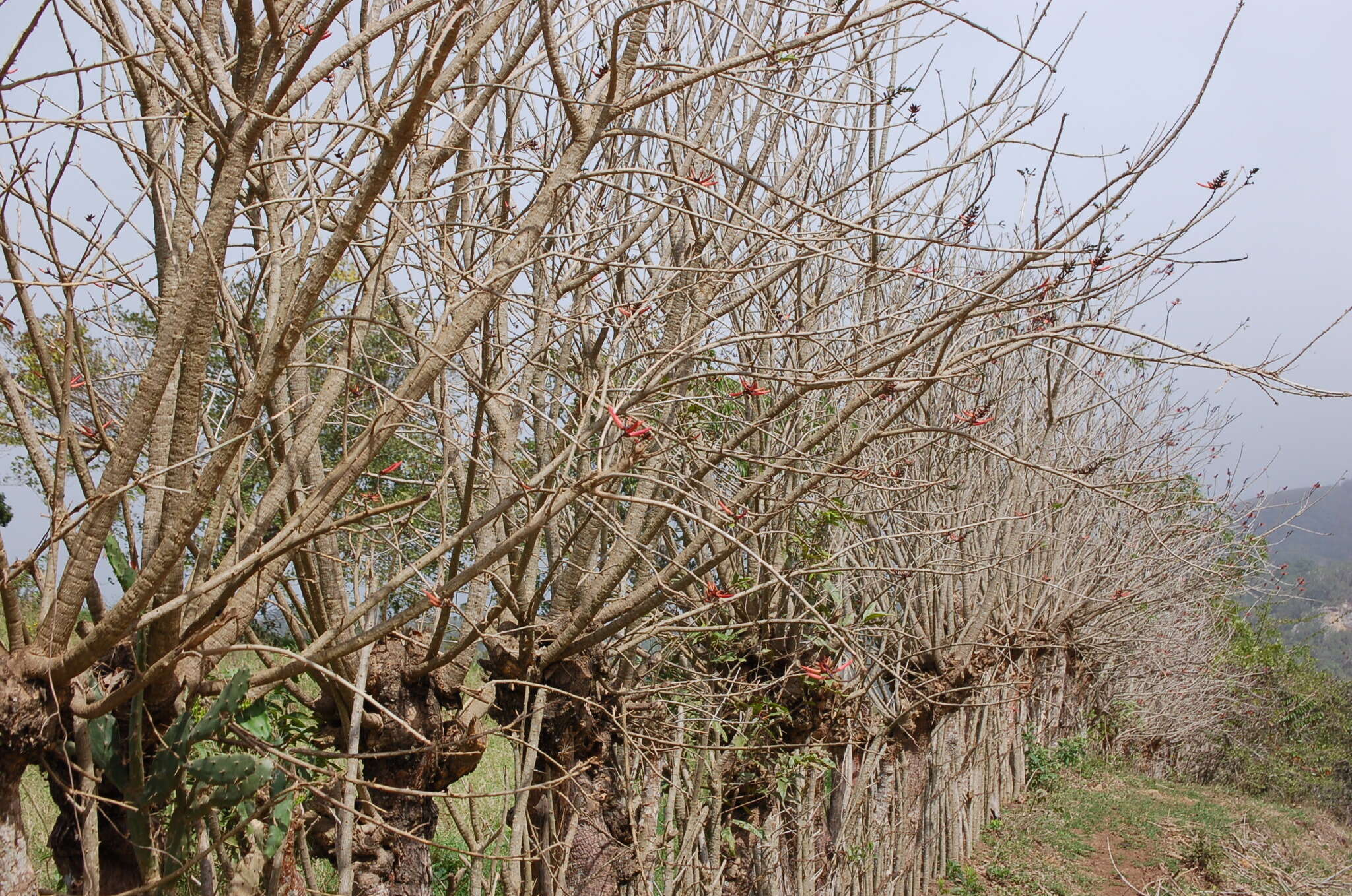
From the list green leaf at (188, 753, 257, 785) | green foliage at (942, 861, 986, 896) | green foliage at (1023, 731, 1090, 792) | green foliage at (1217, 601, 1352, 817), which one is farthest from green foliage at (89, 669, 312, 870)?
green foliage at (1217, 601, 1352, 817)

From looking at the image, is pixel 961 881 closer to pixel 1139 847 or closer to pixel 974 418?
pixel 1139 847

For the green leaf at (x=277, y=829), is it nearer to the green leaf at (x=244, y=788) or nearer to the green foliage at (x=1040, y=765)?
the green leaf at (x=244, y=788)

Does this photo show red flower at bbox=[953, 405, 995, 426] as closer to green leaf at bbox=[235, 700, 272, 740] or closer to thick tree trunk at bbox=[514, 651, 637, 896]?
thick tree trunk at bbox=[514, 651, 637, 896]

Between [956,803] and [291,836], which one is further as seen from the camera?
[956,803]

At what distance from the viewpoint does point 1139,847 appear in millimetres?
11633

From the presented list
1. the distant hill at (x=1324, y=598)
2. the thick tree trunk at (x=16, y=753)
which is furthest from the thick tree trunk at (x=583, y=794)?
the distant hill at (x=1324, y=598)

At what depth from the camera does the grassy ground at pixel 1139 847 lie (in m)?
9.10

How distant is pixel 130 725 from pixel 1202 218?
3.39m

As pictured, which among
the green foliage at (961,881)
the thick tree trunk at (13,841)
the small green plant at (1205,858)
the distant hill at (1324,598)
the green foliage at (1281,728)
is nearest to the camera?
the thick tree trunk at (13,841)

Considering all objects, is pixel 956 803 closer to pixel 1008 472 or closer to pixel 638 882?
pixel 1008 472

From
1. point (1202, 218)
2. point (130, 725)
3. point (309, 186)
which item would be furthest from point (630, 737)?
point (1202, 218)

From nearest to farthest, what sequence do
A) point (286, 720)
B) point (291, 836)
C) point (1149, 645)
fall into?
point (291, 836)
point (286, 720)
point (1149, 645)

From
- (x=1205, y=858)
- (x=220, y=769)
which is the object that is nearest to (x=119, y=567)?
(x=220, y=769)

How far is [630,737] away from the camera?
4016 mm
